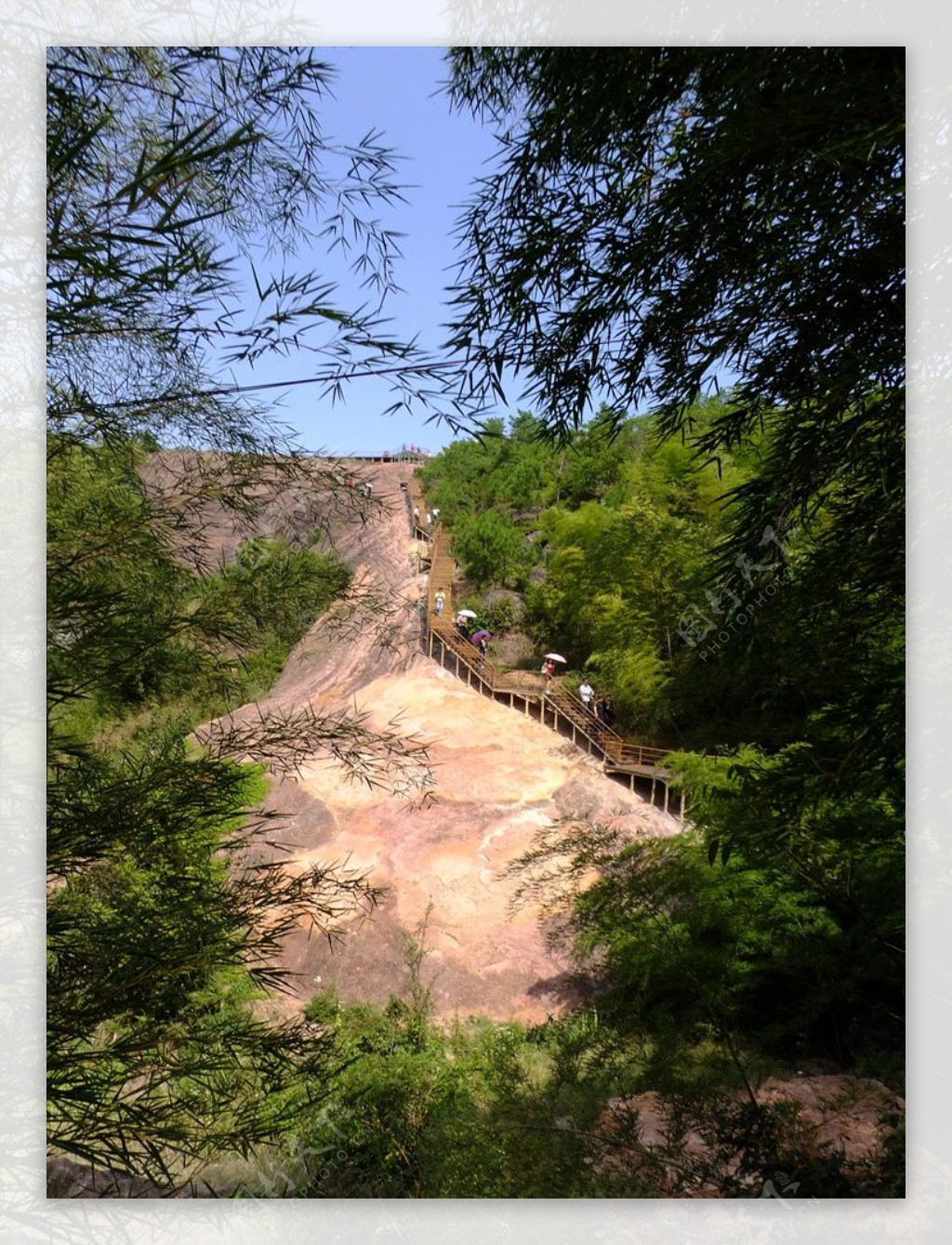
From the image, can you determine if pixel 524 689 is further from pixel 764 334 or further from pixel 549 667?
pixel 764 334

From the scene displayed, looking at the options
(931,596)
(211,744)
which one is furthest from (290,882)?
(931,596)

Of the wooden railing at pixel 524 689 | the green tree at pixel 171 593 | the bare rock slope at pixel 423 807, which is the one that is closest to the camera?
the green tree at pixel 171 593

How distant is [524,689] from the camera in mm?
2504

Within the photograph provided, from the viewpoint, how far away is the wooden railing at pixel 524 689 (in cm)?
230

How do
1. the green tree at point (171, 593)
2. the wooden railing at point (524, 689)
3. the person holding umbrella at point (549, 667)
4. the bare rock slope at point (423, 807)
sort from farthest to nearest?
the person holding umbrella at point (549, 667)
the wooden railing at point (524, 689)
the bare rock slope at point (423, 807)
the green tree at point (171, 593)

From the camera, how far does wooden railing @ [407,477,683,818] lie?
230 cm

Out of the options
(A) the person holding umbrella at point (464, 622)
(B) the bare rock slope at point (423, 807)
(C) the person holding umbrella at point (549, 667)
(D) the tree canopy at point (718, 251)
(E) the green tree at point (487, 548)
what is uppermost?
(D) the tree canopy at point (718, 251)

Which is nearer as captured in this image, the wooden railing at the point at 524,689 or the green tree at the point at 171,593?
the green tree at the point at 171,593

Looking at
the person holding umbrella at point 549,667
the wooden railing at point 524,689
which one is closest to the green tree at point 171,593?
the wooden railing at point 524,689

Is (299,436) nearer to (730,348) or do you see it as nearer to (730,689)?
(730,348)

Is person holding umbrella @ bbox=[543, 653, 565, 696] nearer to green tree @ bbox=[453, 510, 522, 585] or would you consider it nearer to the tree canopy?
green tree @ bbox=[453, 510, 522, 585]

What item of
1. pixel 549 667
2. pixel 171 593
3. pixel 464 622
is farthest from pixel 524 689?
pixel 171 593

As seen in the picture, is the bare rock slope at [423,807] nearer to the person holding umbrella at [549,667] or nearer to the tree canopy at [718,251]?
the person holding umbrella at [549,667]

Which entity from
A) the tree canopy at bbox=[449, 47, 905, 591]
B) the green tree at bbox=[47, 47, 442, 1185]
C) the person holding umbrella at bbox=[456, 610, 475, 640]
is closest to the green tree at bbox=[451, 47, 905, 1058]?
the tree canopy at bbox=[449, 47, 905, 591]
